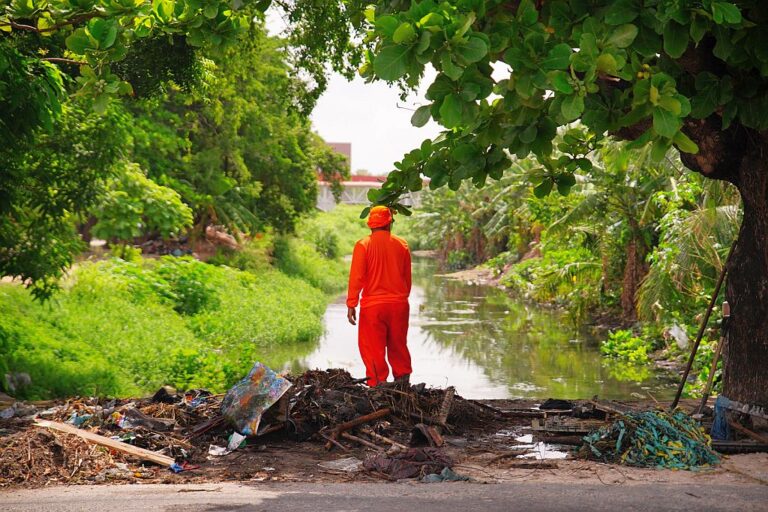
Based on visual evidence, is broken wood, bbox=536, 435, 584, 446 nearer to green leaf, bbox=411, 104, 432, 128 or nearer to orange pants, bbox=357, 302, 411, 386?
orange pants, bbox=357, 302, 411, 386

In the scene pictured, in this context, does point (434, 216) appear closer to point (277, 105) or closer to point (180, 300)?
point (277, 105)

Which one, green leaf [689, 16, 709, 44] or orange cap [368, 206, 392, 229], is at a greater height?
green leaf [689, 16, 709, 44]

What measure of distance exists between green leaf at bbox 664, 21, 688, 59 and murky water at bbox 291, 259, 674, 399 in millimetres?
9897

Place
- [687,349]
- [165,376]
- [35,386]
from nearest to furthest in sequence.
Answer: [35,386]
[165,376]
[687,349]

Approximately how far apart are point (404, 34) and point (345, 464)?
3.68m

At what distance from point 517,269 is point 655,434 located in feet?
97.8

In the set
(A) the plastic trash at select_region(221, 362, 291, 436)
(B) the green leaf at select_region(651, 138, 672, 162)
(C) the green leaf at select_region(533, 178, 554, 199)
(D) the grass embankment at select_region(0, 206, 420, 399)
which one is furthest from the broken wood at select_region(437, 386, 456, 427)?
(D) the grass embankment at select_region(0, 206, 420, 399)

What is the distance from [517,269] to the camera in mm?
36938

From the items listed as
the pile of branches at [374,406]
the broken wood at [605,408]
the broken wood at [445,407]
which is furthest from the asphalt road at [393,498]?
the broken wood at [605,408]

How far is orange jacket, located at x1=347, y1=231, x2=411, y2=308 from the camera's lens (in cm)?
1008

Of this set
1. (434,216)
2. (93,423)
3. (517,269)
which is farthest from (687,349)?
(434,216)

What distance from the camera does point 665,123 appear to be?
5098 mm

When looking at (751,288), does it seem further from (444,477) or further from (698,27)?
(698,27)

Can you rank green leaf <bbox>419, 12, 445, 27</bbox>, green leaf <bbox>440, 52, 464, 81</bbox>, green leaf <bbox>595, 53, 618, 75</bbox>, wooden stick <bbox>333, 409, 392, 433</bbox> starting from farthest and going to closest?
1. wooden stick <bbox>333, 409, 392, 433</bbox>
2. green leaf <bbox>595, 53, 618, 75</bbox>
3. green leaf <bbox>440, 52, 464, 81</bbox>
4. green leaf <bbox>419, 12, 445, 27</bbox>
